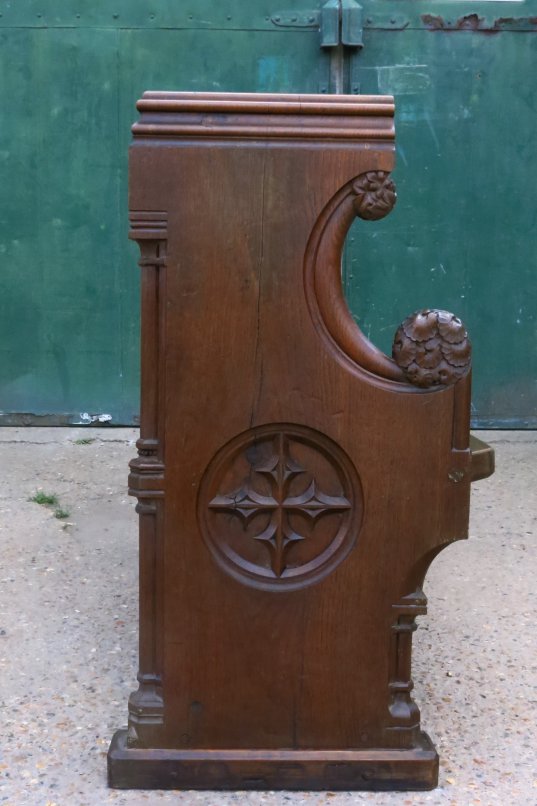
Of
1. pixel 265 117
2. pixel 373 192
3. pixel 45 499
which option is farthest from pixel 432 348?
pixel 45 499

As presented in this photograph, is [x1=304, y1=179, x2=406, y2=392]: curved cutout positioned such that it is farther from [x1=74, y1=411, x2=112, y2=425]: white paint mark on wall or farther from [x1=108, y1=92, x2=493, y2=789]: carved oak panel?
[x1=74, y1=411, x2=112, y2=425]: white paint mark on wall

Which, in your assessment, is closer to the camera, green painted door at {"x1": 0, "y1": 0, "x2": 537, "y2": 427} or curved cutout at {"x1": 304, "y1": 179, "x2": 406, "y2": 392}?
curved cutout at {"x1": 304, "y1": 179, "x2": 406, "y2": 392}

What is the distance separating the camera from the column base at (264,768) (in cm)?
243

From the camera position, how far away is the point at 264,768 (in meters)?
2.43

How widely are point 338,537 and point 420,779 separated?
0.61 metres

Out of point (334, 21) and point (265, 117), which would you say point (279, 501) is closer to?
point (265, 117)

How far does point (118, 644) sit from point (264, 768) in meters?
0.96

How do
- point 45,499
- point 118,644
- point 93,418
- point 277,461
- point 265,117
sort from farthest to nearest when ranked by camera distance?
point 93,418 → point 45,499 → point 118,644 → point 277,461 → point 265,117

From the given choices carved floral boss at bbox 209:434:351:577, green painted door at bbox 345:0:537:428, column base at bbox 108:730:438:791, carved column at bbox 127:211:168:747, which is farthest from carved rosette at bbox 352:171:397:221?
green painted door at bbox 345:0:537:428

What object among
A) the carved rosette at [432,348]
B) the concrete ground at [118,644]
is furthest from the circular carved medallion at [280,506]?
the concrete ground at [118,644]

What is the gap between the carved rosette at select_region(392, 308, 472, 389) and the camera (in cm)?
230

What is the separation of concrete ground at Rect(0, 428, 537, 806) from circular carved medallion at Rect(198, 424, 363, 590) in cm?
53

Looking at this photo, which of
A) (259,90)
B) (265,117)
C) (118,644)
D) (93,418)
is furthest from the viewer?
(93,418)

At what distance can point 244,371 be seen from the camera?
7.62 feet
